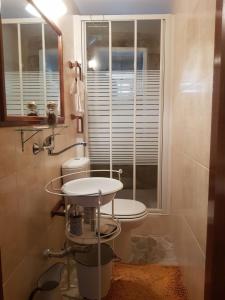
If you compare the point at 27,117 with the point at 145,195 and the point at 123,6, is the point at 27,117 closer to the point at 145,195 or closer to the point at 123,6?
the point at 145,195

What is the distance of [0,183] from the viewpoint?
3.30 ft

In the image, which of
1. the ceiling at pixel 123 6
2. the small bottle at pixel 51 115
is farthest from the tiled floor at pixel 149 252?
the ceiling at pixel 123 6

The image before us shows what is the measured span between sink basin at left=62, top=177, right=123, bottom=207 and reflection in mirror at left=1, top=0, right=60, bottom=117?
0.49 meters

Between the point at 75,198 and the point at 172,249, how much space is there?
134 cm

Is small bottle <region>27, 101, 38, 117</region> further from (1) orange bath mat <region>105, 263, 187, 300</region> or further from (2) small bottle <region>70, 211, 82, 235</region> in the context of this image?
(1) orange bath mat <region>105, 263, 187, 300</region>

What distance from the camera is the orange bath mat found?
1.60 meters

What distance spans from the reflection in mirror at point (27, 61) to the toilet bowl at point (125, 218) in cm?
93

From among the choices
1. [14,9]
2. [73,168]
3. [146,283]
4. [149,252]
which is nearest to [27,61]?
[14,9]

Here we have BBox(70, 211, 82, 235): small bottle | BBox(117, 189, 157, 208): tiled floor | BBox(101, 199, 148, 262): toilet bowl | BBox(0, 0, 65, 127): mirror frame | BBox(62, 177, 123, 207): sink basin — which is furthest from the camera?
Answer: BBox(117, 189, 157, 208): tiled floor

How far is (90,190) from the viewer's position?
1.59 m

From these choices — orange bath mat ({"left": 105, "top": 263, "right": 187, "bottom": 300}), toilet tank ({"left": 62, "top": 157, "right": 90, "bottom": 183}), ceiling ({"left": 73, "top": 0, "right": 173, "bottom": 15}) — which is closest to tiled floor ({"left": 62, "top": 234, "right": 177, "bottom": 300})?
orange bath mat ({"left": 105, "top": 263, "right": 187, "bottom": 300})

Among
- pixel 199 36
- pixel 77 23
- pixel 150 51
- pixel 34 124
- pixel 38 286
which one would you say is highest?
pixel 77 23

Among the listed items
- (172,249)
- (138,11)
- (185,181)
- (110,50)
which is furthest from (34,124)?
(138,11)

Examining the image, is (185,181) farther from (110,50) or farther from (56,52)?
(110,50)
